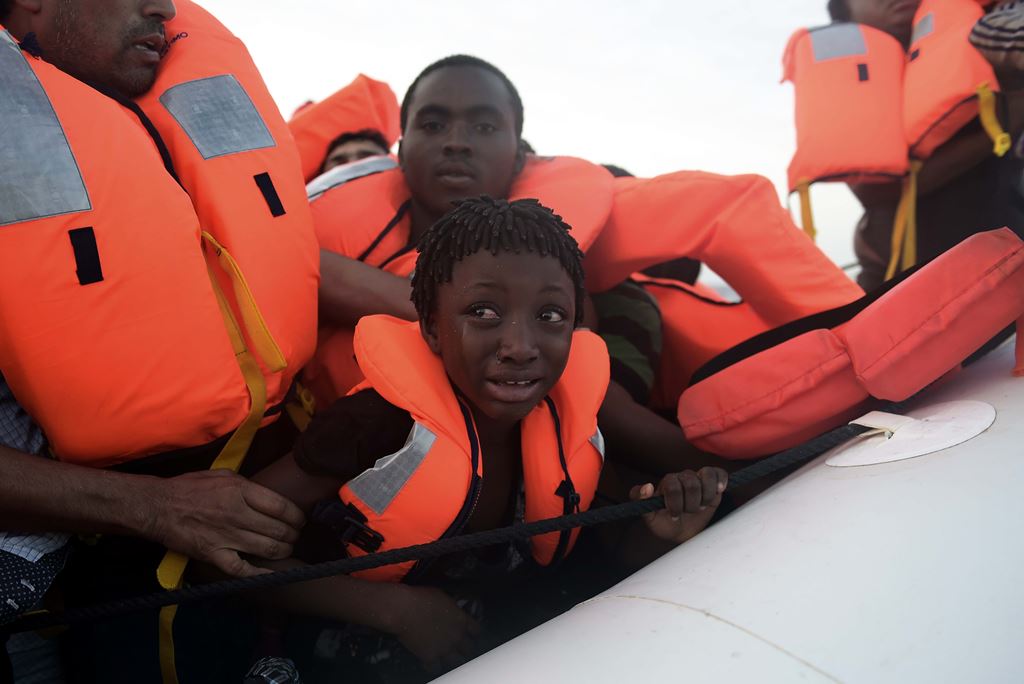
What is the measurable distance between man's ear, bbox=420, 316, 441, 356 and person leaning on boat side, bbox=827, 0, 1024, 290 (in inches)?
52.1

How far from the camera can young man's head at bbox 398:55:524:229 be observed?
1723mm

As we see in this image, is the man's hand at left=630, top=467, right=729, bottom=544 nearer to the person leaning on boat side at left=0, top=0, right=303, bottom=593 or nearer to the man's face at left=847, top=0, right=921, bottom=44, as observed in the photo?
the person leaning on boat side at left=0, top=0, right=303, bottom=593

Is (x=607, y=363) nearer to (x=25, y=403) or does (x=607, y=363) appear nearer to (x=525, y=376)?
(x=525, y=376)

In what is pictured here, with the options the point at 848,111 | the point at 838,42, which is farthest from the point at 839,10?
the point at 848,111

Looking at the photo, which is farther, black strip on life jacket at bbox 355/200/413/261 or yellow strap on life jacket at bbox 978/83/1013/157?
yellow strap on life jacket at bbox 978/83/1013/157

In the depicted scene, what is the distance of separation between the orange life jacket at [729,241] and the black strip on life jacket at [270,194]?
2.46 ft

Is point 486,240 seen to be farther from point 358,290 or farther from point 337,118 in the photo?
point 337,118

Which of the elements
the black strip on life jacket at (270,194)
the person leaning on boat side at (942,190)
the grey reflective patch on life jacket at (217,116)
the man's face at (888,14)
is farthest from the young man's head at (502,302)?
the man's face at (888,14)

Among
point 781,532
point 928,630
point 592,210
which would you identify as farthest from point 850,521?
point 592,210

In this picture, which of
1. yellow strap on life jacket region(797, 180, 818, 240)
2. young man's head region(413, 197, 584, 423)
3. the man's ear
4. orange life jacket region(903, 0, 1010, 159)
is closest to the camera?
young man's head region(413, 197, 584, 423)

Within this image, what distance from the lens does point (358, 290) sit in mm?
1532

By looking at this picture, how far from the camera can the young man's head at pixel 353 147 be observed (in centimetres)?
262

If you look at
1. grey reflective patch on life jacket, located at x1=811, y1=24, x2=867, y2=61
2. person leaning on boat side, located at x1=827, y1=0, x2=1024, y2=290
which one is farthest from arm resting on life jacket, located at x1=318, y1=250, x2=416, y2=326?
grey reflective patch on life jacket, located at x1=811, y1=24, x2=867, y2=61

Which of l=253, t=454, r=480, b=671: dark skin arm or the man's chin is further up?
the man's chin
